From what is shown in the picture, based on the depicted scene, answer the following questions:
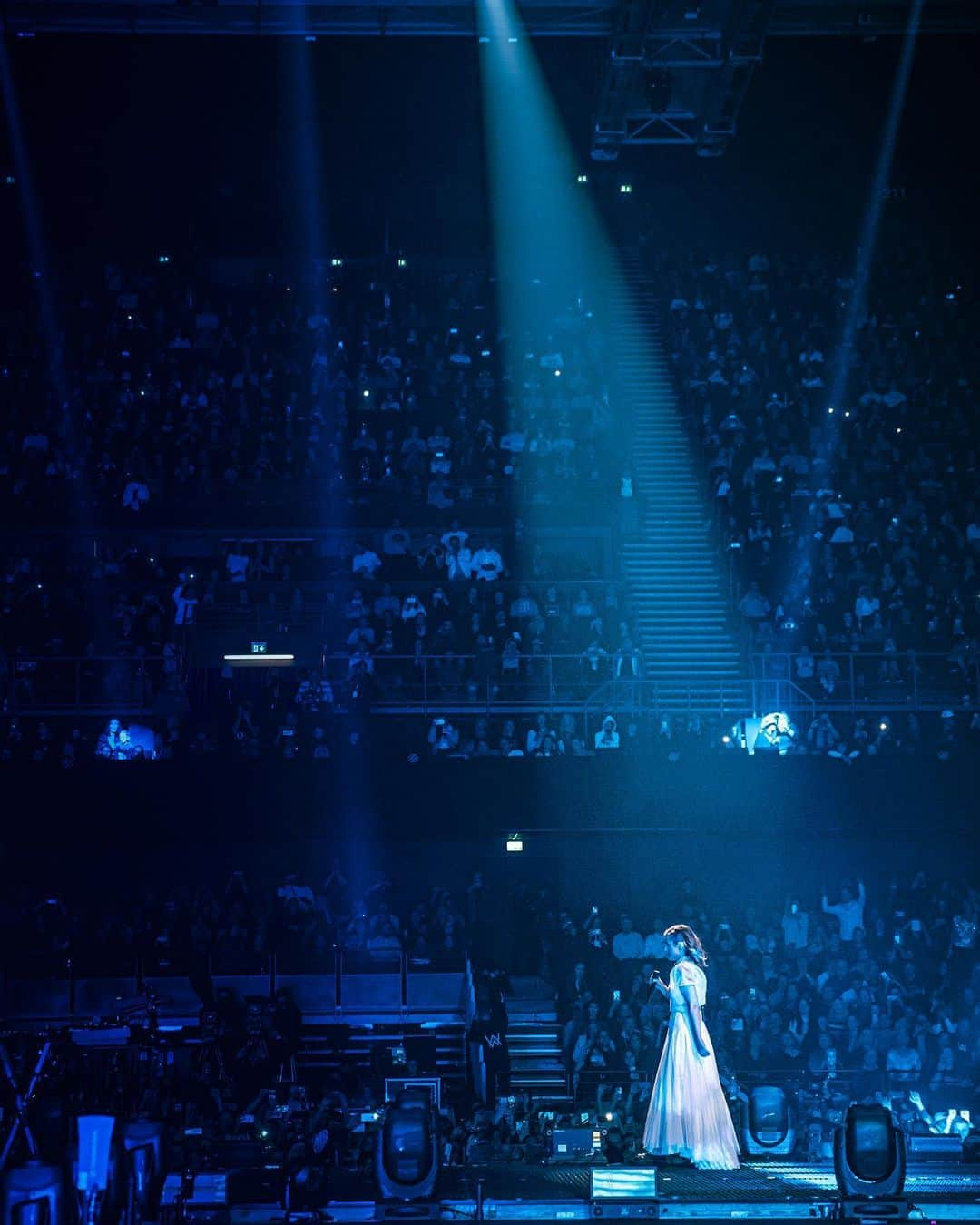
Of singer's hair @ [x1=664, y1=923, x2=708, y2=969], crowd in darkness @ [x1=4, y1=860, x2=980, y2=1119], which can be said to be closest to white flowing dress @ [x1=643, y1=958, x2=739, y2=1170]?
singer's hair @ [x1=664, y1=923, x2=708, y2=969]

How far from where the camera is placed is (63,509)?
84.4 ft

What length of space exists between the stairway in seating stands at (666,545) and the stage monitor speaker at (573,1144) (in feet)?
26.9

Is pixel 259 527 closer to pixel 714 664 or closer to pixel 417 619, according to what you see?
pixel 417 619

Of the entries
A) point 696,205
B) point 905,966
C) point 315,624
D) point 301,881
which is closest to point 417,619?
point 315,624

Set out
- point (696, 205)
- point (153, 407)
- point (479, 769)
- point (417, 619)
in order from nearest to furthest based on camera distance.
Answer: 1. point (479, 769)
2. point (417, 619)
3. point (153, 407)
4. point (696, 205)

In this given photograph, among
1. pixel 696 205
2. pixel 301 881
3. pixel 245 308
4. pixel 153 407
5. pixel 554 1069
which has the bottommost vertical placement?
pixel 554 1069

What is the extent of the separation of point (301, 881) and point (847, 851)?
7994 mm

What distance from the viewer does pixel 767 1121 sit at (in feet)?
47.0

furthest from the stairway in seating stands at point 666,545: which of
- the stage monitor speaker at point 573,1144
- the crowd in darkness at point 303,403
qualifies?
the stage monitor speaker at point 573,1144

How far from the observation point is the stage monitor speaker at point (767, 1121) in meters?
14.3

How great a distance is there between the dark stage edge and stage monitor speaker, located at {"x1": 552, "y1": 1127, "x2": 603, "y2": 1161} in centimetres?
55

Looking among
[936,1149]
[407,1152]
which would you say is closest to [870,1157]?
[407,1152]

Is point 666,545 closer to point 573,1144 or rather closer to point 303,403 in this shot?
point 303,403

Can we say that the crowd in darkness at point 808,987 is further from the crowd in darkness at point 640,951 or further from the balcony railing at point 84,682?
the balcony railing at point 84,682
